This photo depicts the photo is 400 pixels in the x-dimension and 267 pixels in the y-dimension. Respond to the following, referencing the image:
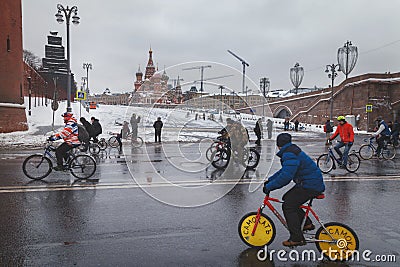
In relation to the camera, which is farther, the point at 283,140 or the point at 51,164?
the point at 51,164

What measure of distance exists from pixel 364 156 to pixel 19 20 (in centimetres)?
2710

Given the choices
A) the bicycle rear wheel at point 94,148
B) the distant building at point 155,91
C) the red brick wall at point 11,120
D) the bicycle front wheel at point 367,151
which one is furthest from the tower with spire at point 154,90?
the red brick wall at point 11,120

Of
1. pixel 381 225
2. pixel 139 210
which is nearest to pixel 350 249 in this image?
pixel 381 225

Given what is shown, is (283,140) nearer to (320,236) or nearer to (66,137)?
(320,236)

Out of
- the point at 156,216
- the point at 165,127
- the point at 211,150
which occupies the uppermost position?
the point at 165,127

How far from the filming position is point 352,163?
1154cm

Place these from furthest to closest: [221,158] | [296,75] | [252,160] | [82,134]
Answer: [296,75]
[82,134]
[252,160]
[221,158]

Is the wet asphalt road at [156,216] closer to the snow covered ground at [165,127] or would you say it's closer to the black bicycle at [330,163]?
the black bicycle at [330,163]

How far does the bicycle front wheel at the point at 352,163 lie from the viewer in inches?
448

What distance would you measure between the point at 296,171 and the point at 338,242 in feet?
3.67

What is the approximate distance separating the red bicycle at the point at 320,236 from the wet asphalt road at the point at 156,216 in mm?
168

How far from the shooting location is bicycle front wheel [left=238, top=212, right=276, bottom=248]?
15.3 ft

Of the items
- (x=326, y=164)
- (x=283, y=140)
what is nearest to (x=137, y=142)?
(x=326, y=164)

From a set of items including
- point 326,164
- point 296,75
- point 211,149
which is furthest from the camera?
point 296,75
